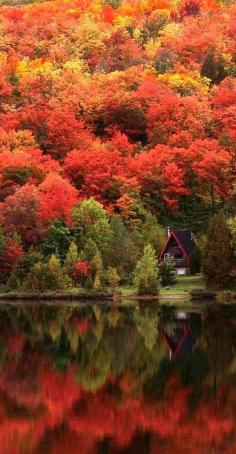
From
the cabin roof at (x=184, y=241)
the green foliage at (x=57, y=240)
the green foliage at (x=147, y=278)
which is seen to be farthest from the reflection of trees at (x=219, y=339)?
the green foliage at (x=57, y=240)

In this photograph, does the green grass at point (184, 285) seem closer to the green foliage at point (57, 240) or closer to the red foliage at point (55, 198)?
the green foliage at point (57, 240)

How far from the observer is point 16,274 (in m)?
60.9

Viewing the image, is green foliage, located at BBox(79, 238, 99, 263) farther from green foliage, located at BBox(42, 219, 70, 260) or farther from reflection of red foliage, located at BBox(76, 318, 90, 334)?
reflection of red foliage, located at BBox(76, 318, 90, 334)

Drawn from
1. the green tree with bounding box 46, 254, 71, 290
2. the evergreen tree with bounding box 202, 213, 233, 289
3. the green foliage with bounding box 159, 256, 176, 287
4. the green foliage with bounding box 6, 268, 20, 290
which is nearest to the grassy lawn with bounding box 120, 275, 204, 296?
the green foliage with bounding box 159, 256, 176, 287

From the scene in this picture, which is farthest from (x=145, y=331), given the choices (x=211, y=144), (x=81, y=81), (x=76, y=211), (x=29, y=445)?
(x=81, y=81)

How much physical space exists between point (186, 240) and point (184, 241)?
12.8 inches

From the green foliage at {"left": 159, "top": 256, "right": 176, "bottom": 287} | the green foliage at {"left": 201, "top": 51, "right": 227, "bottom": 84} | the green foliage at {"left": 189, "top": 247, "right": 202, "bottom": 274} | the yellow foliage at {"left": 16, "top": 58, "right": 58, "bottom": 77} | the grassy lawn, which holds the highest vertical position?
the yellow foliage at {"left": 16, "top": 58, "right": 58, "bottom": 77}

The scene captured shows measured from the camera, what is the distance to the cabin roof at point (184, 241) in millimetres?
64750

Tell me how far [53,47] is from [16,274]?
75.3m

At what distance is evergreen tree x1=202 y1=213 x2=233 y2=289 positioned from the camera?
53625 mm

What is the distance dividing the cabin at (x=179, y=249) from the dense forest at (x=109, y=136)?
103cm

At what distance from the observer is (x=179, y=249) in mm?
64938

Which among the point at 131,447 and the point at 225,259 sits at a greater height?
the point at 225,259

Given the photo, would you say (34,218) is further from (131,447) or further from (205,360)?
(131,447)
